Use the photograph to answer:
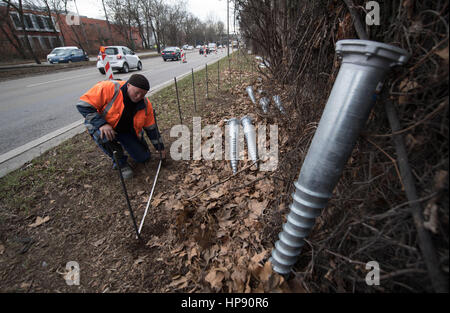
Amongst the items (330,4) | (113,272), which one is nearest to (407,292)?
(330,4)

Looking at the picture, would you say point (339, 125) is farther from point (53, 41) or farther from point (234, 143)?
point (53, 41)

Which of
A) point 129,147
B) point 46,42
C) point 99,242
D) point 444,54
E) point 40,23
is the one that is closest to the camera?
point 444,54

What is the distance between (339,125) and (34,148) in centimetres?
535

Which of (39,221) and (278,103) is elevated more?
(278,103)

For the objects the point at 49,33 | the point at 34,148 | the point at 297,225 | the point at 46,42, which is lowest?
the point at 34,148

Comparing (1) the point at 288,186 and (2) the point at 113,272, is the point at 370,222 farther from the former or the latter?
(2) the point at 113,272

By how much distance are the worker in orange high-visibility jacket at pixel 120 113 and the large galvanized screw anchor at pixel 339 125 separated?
2252 mm

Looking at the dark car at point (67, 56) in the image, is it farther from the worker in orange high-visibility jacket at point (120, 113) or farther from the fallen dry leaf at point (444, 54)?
the fallen dry leaf at point (444, 54)

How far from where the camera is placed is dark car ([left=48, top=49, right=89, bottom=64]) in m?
22.2

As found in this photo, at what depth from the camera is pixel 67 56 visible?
2297 centimetres

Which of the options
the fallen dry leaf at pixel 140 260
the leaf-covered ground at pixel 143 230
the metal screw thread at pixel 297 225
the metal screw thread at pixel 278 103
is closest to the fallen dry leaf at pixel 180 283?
the leaf-covered ground at pixel 143 230

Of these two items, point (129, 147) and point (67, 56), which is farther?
point (67, 56)

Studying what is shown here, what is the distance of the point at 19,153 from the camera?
13.1ft

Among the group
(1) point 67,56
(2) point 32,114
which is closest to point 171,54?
(1) point 67,56
